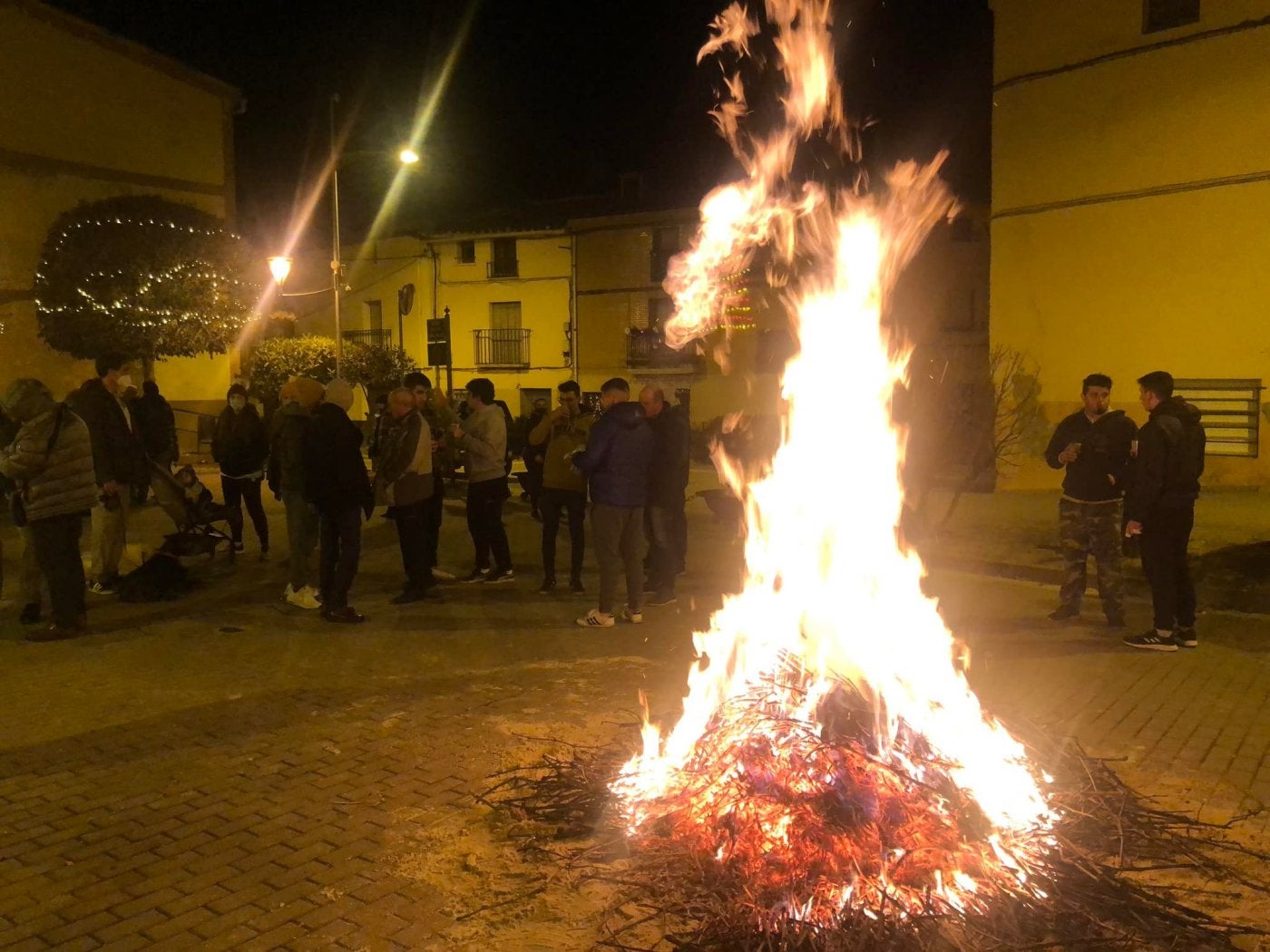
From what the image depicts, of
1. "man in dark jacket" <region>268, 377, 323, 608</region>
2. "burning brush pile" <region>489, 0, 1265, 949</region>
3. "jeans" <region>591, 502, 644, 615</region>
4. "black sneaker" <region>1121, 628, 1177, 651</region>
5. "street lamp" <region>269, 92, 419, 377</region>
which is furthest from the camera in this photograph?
"street lamp" <region>269, 92, 419, 377</region>

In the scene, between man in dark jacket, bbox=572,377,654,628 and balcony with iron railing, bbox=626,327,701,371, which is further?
balcony with iron railing, bbox=626,327,701,371

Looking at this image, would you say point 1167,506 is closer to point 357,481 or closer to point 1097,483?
point 1097,483

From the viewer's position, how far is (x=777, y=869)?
3.65 meters

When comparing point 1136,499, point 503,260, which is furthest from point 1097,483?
point 503,260

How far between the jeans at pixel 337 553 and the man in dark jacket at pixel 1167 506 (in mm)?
5823

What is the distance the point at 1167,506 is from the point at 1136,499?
7.9 inches

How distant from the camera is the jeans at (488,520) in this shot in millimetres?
9594

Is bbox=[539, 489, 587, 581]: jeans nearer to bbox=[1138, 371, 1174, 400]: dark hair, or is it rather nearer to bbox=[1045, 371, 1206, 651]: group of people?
bbox=[1045, 371, 1206, 651]: group of people

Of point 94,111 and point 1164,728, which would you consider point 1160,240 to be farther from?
point 94,111

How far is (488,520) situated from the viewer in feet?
31.9

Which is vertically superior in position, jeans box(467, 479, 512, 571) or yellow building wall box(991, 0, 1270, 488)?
yellow building wall box(991, 0, 1270, 488)

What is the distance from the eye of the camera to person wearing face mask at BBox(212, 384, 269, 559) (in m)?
10.5

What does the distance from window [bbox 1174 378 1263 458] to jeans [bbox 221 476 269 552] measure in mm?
12650

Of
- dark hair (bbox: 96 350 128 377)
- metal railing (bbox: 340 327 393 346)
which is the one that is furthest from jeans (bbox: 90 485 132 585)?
metal railing (bbox: 340 327 393 346)
